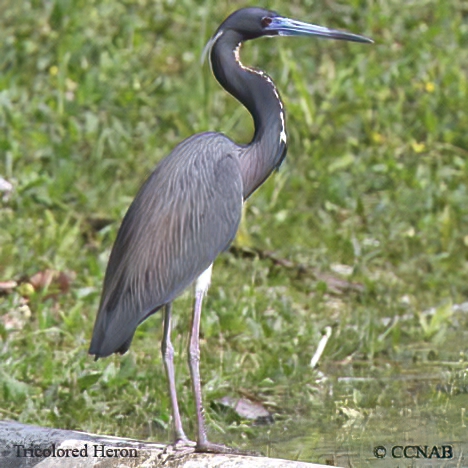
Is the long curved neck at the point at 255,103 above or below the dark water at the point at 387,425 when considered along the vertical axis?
above

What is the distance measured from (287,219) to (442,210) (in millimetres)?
906

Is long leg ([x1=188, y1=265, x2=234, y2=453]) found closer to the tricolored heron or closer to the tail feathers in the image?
the tricolored heron

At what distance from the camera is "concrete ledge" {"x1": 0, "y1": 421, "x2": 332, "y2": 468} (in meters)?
3.94

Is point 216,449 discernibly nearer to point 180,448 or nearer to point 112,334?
point 180,448

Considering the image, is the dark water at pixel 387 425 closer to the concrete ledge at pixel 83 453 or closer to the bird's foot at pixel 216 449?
the bird's foot at pixel 216 449

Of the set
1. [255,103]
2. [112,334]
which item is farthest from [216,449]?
[255,103]

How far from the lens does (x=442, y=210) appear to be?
292 inches

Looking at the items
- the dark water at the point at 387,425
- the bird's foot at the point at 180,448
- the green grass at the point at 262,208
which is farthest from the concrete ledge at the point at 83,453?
the green grass at the point at 262,208

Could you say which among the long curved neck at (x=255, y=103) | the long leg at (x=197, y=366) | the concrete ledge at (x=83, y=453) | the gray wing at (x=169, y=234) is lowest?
the concrete ledge at (x=83, y=453)

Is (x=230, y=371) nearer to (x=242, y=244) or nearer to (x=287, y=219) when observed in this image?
(x=242, y=244)

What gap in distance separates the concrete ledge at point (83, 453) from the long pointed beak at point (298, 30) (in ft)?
5.03

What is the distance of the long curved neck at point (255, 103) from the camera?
14.7 feet

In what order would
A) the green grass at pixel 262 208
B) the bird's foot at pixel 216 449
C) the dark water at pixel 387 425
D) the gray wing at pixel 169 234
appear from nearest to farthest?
the bird's foot at pixel 216 449 < the gray wing at pixel 169 234 < the dark water at pixel 387 425 < the green grass at pixel 262 208

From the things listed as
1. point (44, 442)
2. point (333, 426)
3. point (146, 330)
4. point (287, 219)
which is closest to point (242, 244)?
point (287, 219)
